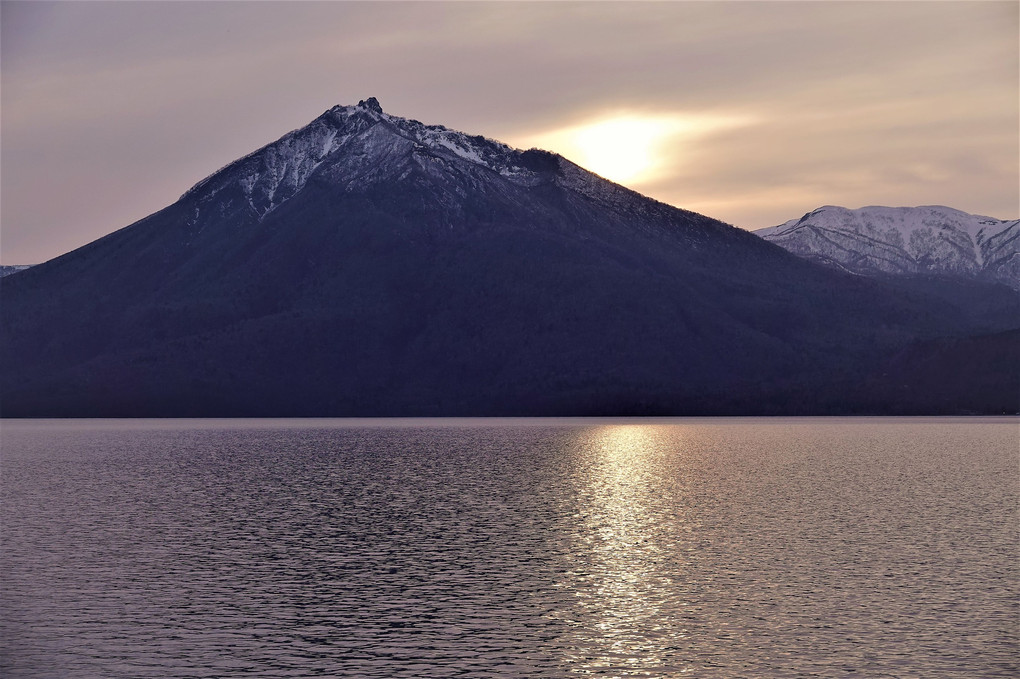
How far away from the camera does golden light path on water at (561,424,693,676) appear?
48.7 meters

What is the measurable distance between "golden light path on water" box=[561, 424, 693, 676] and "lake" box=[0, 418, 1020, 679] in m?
0.21

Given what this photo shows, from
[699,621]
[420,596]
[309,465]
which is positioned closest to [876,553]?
[699,621]

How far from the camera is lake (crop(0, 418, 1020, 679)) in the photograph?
159 ft

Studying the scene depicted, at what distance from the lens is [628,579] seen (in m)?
67.2

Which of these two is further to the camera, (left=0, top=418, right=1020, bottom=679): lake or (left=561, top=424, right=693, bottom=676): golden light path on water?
(left=561, top=424, right=693, bottom=676): golden light path on water

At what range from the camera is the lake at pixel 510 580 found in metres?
48.5

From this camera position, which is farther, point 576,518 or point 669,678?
point 576,518

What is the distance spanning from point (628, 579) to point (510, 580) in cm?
647

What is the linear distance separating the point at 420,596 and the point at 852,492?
70.9 m

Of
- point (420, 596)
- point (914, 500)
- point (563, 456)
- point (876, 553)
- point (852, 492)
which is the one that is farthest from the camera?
point (563, 456)

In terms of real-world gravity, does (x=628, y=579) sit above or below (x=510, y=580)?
below

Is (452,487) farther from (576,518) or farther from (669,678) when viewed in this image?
(669,678)

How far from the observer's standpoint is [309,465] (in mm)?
170000

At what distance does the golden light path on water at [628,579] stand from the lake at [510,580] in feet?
0.69
